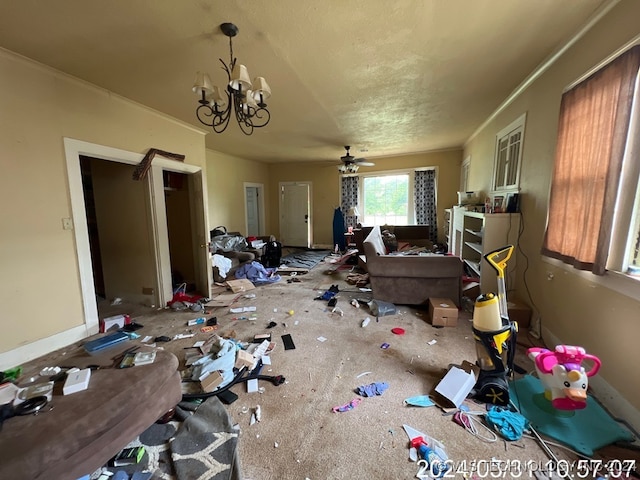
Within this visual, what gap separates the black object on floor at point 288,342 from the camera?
7.97ft

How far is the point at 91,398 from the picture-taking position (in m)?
1.24

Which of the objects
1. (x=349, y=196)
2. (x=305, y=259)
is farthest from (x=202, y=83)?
(x=349, y=196)

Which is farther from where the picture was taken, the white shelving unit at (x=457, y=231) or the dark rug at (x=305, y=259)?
the dark rug at (x=305, y=259)

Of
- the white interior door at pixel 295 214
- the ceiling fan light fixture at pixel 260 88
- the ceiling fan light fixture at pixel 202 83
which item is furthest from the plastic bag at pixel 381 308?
the white interior door at pixel 295 214

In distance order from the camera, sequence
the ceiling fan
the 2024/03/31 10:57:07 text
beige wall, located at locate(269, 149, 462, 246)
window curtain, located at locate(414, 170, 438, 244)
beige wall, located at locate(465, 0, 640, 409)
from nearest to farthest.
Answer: the 2024/03/31 10:57:07 text < beige wall, located at locate(465, 0, 640, 409) < the ceiling fan < beige wall, located at locate(269, 149, 462, 246) < window curtain, located at locate(414, 170, 438, 244)

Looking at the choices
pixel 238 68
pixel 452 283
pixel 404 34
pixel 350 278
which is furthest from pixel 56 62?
pixel 452 283

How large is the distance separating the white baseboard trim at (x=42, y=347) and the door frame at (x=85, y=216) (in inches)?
2.8

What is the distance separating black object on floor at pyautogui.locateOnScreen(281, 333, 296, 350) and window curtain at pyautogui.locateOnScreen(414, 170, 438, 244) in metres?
5.21

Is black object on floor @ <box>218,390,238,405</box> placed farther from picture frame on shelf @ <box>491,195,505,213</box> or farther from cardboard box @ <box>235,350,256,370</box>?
picture frame on shelf @ <box>491,195,505,213</box>

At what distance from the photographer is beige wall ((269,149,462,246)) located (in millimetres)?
6430

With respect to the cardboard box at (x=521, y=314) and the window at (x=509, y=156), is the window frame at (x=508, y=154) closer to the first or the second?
the window at (x=509, y=156)

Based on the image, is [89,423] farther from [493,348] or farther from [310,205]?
[310,205]

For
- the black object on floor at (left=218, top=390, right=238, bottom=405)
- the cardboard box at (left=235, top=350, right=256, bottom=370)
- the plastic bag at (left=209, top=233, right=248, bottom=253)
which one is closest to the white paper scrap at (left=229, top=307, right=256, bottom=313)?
the cardboard box at (left=235, top=350, right=256, bottom=370)

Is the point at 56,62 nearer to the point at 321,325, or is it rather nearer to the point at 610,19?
the point at 321,325
